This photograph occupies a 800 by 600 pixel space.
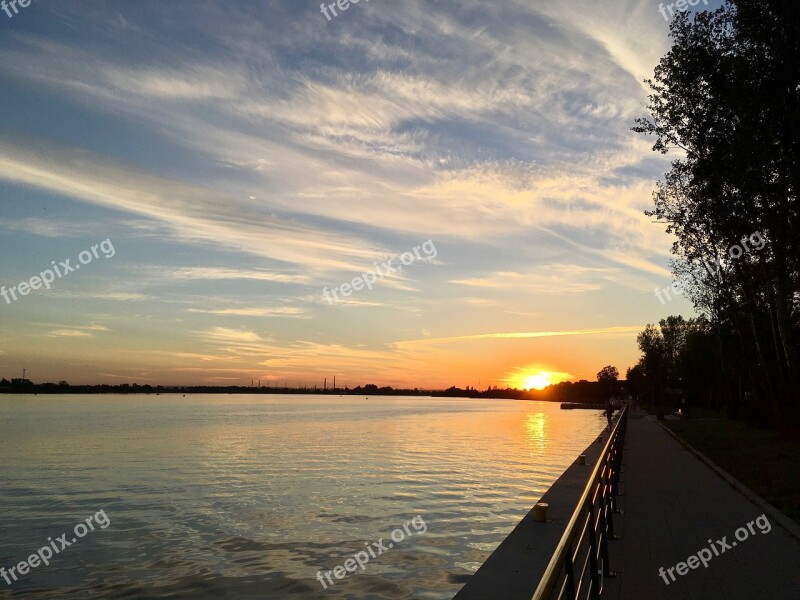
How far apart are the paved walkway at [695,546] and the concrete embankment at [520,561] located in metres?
0.87

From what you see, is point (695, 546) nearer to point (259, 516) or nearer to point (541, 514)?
point (541, 514)

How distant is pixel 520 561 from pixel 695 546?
2.66 meters

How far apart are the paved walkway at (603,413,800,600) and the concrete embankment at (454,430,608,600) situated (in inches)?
34.2

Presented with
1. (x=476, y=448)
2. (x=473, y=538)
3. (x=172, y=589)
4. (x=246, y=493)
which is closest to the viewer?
(x=172, y=589)

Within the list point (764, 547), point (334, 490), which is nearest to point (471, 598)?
point (764, 547)

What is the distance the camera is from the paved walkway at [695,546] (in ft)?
21.2

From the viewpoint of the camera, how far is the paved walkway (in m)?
6.45

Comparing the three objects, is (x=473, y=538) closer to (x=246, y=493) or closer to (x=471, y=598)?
(x=471, y=598)

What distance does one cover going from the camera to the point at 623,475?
15.7 metres

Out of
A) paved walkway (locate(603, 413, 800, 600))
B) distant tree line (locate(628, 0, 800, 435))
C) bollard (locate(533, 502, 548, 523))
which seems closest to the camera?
paved walkway (locate(603, 413, 800, 600))

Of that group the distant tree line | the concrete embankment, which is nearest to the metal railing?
the concrete embankment

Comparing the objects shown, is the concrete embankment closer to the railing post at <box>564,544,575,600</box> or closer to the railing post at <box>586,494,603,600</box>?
the railing post at <box>586,494,603,600</box>

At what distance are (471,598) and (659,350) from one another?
100 m

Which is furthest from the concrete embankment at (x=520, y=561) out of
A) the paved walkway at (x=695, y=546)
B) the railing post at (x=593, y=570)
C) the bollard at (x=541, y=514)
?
the railing post at (x=593, y=570)
